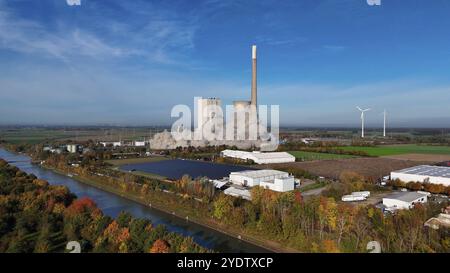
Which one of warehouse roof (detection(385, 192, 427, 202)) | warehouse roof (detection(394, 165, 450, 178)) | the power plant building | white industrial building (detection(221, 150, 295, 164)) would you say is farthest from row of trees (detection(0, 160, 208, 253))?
the power plant building

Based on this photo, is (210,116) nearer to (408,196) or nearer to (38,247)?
(408,196)

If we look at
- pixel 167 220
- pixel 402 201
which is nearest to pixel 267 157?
pixel 402 201

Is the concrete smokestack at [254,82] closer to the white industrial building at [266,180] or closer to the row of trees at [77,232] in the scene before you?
the white industrial building at [266,180]

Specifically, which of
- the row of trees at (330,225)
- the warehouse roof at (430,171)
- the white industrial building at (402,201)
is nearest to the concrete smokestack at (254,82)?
the warehouse roof at (430,171)

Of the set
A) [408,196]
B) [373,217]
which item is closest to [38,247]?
[373,217]

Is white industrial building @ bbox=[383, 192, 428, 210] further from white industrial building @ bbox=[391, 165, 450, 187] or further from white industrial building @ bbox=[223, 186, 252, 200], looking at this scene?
white industrial building @ bbox=[223, 186, 252, 200]
